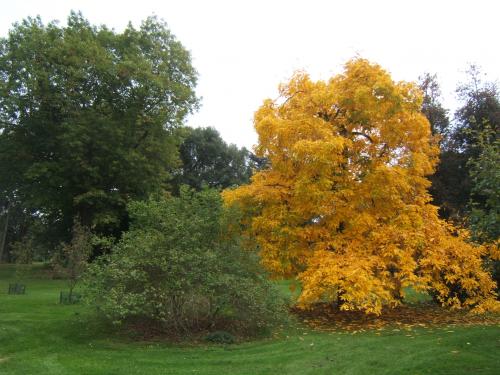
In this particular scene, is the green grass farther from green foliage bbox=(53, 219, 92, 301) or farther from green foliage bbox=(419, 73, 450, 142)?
green foliage bbox=(419, 73, 450, 142)

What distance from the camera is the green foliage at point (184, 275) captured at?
10.1m

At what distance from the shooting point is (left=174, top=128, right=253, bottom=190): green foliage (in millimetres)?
44781

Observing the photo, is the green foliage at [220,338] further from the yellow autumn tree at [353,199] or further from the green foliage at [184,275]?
the yellow autumn tree at [353,199]

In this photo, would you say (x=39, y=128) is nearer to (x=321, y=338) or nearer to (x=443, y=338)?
(x=321, y=338)

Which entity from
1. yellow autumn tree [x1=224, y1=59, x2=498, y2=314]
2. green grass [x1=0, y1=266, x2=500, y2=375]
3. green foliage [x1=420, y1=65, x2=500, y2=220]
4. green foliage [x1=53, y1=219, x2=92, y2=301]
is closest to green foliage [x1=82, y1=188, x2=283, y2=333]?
green grass [x1=0, y1=266, x2=500, y2=375]

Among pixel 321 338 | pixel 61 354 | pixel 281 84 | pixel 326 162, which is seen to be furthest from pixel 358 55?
pixel 61 354

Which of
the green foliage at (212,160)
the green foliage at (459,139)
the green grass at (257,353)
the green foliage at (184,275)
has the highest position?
the green foliage at (212,160)

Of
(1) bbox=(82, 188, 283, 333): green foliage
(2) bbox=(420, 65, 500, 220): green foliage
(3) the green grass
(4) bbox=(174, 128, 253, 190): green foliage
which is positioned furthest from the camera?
(4) bbox=(174, 128, 253, 190): green foliage

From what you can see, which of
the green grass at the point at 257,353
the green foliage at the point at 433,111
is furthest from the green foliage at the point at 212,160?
the green grass at the point at 257,353

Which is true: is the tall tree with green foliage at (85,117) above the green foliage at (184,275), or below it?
above

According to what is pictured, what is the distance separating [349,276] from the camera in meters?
11.0

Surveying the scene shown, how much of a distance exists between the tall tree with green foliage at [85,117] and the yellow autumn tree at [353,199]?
547 inches

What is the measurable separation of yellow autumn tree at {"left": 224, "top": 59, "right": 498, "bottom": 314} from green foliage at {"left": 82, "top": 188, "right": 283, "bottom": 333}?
1657mm

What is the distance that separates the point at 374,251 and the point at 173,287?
218 inches
